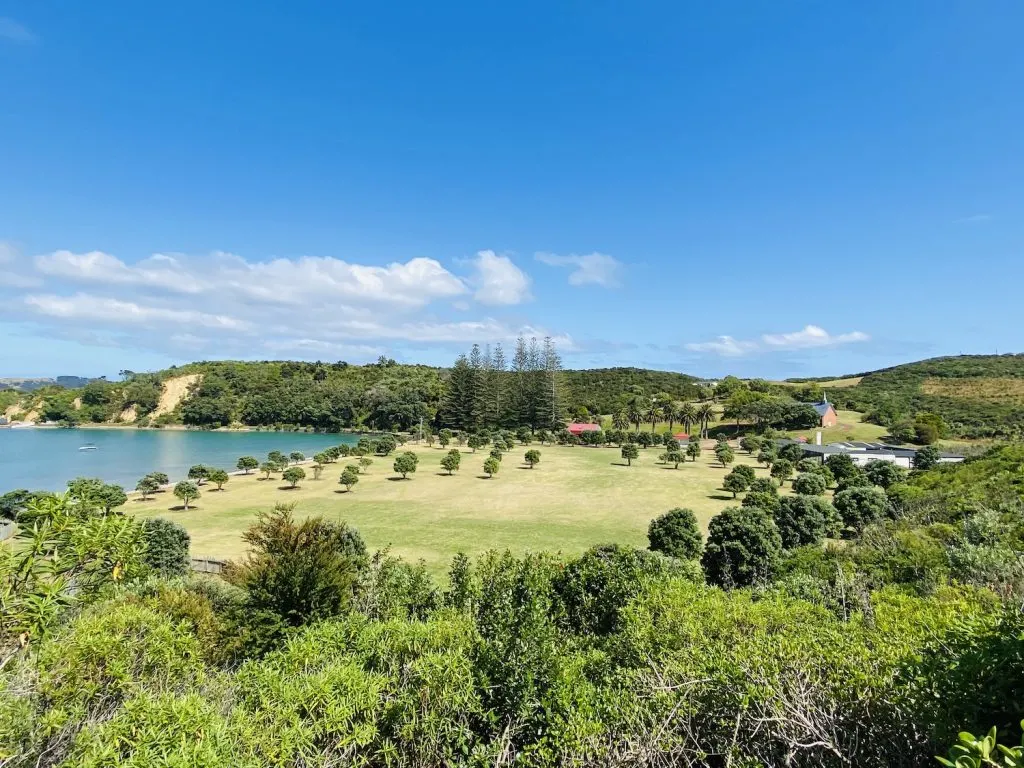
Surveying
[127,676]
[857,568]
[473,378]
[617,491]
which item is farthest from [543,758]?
[473,378]

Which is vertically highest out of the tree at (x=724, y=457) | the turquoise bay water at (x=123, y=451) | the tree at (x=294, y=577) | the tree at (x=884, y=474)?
the tree at (x=294, y=577)

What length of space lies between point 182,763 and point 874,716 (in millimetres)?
6043

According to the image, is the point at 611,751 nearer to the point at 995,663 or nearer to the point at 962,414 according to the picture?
the point at 995,663

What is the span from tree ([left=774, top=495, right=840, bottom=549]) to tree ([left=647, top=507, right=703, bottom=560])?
13.6 feet

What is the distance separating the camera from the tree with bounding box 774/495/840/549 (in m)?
21.6

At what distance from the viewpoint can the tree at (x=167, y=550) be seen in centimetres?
1742

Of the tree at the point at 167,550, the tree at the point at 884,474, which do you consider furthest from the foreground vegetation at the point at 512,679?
the tree at the point at 884,474

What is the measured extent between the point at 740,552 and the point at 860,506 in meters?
12.2

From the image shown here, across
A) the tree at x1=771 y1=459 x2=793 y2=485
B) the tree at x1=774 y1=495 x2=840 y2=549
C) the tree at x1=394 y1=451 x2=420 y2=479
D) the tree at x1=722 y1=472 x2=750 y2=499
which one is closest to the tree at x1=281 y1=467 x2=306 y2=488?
the tree at x1=394 y1=451 x2=420 y2=479

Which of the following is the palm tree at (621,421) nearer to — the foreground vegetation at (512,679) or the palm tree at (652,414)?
the palm tree at (652,414)

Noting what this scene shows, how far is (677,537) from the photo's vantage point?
2005 cm

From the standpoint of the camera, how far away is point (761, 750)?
4.94 metres

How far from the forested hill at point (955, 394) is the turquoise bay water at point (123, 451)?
83.6 m

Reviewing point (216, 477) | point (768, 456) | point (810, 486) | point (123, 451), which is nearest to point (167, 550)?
point (216, 477)
